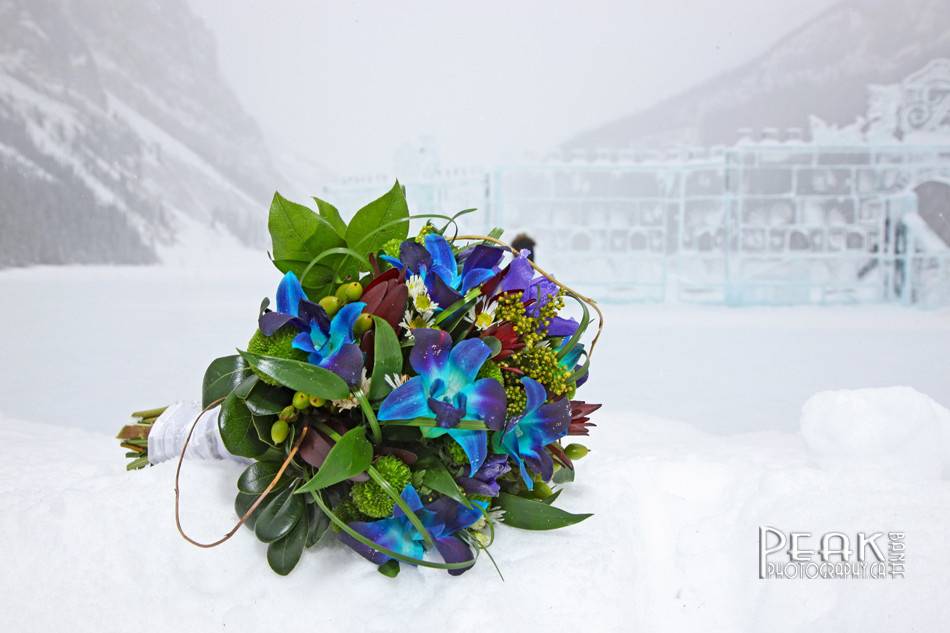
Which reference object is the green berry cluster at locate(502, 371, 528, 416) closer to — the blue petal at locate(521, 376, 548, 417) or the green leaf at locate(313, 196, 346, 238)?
the blue petal at locate(521, 376, 548, 417)

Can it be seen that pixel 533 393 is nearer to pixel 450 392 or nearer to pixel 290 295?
pixel 450 392

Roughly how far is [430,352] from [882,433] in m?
0.71

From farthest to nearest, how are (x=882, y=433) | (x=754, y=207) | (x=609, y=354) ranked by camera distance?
(x=754, y=207) < (x=609, y=354) < (x=882, y=433)

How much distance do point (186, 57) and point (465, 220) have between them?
1312mm

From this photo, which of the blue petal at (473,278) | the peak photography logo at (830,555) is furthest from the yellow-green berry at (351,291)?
the peak photography logo at (830,555)

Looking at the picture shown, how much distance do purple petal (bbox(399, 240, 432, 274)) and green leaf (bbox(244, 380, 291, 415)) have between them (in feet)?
0.53

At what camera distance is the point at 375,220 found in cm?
78

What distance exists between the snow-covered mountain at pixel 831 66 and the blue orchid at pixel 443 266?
234 cm

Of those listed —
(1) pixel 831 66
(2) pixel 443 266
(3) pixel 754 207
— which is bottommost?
(2) pixel 443 266

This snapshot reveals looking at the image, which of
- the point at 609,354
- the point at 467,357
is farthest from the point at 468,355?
the point at 609,354

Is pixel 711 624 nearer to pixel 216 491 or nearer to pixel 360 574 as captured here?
pixel 360 574

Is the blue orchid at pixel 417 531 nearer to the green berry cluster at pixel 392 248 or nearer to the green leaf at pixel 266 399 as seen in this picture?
the green leaf at pixel 266 399

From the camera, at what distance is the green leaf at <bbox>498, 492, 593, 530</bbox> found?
0.74 meters

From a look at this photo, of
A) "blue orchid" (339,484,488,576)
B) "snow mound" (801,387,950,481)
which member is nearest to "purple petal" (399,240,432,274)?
"blue orchid" (339,484,488,576)
